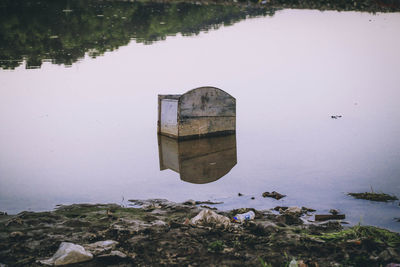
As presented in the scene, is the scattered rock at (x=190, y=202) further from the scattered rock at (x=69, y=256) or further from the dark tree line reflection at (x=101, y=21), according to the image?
the dark tree line reflection at (x=101, y=21)

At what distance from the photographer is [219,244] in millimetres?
4156

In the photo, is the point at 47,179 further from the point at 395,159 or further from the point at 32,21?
the point at 32,21

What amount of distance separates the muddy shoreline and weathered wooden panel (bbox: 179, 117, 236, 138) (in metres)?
3.86

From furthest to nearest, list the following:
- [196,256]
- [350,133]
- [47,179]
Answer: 1. [350,133]
2. [47,179]
3. [196,256]

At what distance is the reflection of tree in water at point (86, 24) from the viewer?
16906 millimetres

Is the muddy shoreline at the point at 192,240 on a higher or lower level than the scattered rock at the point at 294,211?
lower

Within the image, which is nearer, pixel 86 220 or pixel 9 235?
pixel 9 235

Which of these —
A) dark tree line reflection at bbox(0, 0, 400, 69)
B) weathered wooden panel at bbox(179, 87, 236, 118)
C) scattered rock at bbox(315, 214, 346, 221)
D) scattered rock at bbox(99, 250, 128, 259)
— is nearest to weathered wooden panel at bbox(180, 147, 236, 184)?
weathered wooden panel at bbox(179, 87, 236, 118)

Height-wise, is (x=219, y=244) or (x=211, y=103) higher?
(x=211, y=103)

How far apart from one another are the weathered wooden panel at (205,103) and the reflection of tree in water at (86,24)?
871 centimetres

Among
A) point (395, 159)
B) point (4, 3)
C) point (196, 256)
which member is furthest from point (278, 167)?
point (4, 3)

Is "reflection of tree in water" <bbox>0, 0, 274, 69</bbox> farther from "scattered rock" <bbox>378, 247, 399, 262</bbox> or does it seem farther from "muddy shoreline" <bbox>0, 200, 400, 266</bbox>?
"scattered rock" <bbox>378, 247, 399, 262</bbox>

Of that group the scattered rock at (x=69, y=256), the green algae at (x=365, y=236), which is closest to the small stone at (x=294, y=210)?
the green algae at (x=365, y=236)

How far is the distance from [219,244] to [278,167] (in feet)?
12.3
